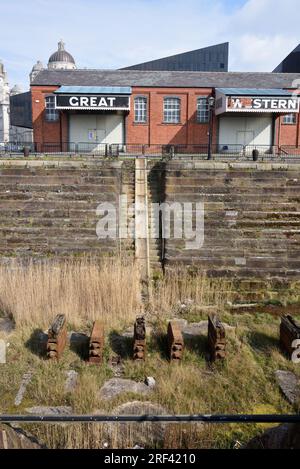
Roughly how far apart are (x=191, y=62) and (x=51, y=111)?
1046 inches

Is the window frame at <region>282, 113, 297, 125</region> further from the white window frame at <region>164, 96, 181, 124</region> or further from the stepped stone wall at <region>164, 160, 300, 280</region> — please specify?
the stepped stone wall at <region>164, 160, 300, 280</region>

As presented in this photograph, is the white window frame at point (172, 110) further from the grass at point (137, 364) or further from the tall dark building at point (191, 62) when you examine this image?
the tall dark building at point (191, 62)

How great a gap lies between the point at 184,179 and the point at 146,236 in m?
2.91

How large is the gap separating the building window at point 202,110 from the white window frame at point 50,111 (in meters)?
11.0

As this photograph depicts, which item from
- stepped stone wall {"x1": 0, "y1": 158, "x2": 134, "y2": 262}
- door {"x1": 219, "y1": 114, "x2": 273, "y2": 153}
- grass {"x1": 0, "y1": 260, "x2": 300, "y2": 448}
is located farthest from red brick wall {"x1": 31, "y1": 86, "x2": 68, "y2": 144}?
grass {"x1": 0, "y1": 260, "x2": 300, "y2": 448}

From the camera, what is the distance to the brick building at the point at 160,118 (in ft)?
93.5

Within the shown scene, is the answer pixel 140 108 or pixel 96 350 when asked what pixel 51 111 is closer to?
pixel 140 108

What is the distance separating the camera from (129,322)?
32.0 feet

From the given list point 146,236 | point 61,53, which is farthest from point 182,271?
point 61,53

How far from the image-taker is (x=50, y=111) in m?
28.9

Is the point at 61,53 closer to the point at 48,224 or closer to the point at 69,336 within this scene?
the point at 48,224

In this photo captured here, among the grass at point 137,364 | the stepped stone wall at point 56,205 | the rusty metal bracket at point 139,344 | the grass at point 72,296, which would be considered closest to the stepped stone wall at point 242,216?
the grass at point 137,364

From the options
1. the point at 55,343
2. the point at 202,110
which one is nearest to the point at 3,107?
the point at 202,110

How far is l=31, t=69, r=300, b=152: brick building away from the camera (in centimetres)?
2848
